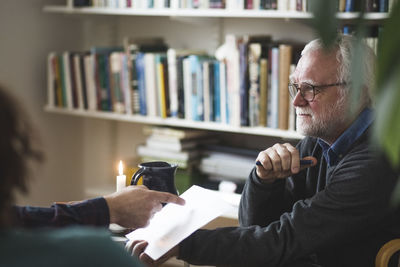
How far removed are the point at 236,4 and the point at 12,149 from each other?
1.76 m

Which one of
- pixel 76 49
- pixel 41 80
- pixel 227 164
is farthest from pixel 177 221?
pixel 76 49

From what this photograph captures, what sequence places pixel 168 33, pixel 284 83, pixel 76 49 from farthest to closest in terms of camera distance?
1. pixel 76 49
2. pixel 168 33
3. pixel 284 83

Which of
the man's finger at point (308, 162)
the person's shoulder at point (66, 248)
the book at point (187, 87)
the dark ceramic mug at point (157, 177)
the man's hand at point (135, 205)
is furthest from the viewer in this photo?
the book at point (187, 87)

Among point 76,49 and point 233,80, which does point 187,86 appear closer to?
point 233,80

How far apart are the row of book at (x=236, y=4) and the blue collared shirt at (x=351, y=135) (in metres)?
0.65

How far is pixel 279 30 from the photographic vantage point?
2.62 metres

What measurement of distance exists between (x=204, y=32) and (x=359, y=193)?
161cm

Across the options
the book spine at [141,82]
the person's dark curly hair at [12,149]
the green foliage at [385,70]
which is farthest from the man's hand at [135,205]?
the book spine at [141,82]

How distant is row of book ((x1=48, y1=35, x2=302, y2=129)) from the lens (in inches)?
92.1

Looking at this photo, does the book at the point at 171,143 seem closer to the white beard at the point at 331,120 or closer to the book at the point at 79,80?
the book at the point at 79,80

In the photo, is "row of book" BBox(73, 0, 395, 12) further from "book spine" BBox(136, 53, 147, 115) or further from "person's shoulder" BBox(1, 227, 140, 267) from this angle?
"person's shoulder" BBox(1, 227, 140, 267)

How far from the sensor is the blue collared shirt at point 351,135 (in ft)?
4.90

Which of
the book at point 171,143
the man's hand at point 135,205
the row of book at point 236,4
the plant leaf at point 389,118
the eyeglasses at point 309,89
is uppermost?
the row of book at point 236,4

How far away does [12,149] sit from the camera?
2.41 ft
